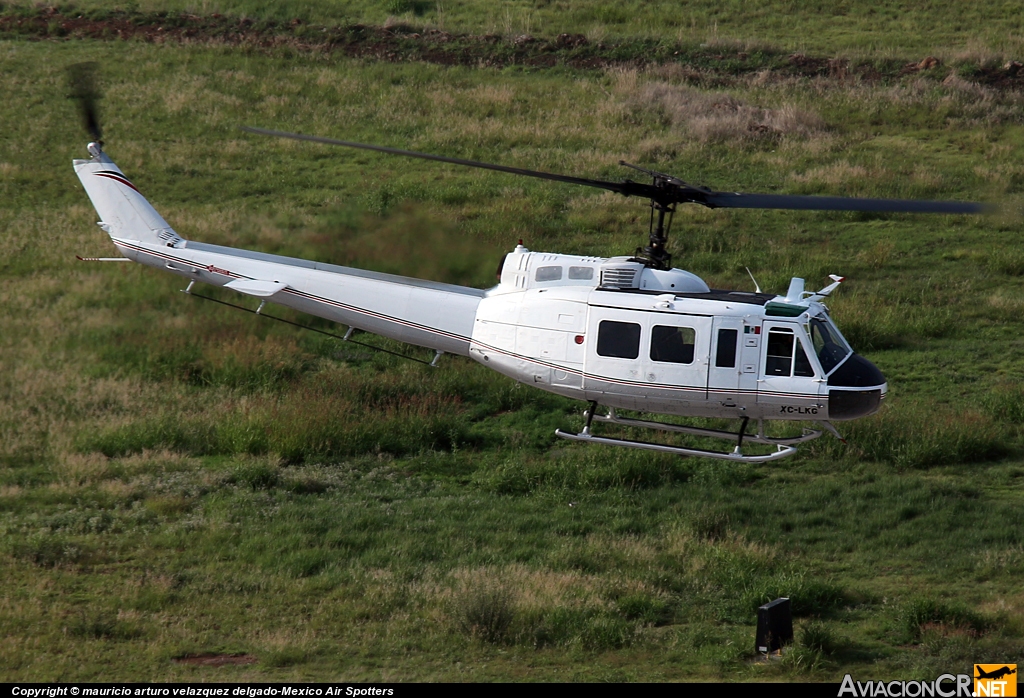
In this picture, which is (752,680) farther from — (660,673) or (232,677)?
(232,677)

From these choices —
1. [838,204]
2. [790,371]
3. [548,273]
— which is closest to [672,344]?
[790,371]

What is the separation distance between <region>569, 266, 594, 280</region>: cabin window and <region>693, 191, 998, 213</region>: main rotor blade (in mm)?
1993

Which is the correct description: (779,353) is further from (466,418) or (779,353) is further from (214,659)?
(466,418)

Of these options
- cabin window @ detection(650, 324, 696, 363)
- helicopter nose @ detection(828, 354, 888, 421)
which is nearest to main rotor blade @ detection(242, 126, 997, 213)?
cabin window @ detection(650, 324, 696, 363)

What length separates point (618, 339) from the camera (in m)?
14.8

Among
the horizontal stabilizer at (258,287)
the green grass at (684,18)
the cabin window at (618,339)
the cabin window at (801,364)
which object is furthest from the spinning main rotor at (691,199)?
the green grass at (684,18)

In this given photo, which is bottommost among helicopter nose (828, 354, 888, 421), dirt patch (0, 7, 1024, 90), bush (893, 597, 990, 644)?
bush (893, 597, 990, 644)

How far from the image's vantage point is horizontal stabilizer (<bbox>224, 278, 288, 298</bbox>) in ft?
53.9

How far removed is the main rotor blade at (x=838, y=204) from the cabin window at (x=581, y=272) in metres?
1.99

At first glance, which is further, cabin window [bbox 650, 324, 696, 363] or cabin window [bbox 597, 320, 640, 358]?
cabin window [bbox 597, 320, 640, 358]

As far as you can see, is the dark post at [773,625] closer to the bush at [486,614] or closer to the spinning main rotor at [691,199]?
the bush at [486,614]

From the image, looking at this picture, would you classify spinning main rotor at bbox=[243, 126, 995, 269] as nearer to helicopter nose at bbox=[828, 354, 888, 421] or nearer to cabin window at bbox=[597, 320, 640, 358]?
cabin window at bbox=[597, 320, 640, 358]

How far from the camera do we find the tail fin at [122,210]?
59.5 feet

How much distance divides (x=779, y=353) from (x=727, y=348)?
0.68 m
